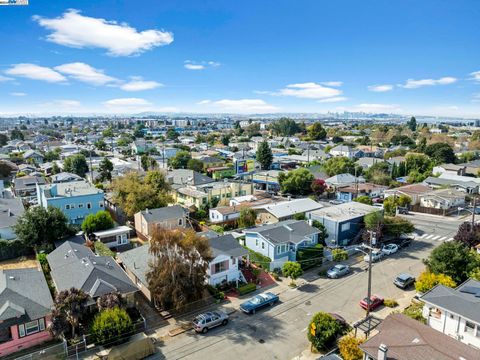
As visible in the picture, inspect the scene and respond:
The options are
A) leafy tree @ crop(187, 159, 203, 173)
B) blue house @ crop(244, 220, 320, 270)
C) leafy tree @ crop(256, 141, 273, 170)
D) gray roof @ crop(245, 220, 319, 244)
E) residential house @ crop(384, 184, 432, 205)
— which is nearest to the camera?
blue house @ crop(244, 220, 320, 270)

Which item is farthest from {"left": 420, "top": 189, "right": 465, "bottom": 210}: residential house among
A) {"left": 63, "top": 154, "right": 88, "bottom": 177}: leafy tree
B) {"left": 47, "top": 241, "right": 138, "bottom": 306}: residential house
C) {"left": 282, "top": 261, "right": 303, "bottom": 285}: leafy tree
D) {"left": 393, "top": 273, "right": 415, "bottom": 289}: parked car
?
{"left": 63, "top": 154, "right": 88, "bottom": 177}: leafy tree

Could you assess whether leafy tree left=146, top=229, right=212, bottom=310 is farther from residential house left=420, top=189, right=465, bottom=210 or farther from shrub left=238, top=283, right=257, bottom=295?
residential house left=420, top=189, right=465, bottom=210

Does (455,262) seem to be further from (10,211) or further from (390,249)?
(10,211)

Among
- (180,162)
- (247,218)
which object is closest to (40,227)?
(247,218)

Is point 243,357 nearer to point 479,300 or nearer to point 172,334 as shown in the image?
point 172,334

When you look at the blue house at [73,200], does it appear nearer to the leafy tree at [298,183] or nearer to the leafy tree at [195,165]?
the leafy tree at [298,183]
